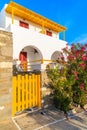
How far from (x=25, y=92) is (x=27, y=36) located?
8335 mm

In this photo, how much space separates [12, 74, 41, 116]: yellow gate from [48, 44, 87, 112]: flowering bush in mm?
778

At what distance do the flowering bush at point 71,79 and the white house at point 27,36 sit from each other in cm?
544

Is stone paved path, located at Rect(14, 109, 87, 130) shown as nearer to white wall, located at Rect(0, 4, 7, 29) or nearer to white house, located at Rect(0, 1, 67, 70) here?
white house, located at Rect(0, 1, 67, 70)

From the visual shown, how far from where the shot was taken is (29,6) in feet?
53.7

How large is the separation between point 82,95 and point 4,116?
11.6ft

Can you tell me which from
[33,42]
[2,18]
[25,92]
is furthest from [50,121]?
[2,18]

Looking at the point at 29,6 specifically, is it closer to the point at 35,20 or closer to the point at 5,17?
the point at 35,20

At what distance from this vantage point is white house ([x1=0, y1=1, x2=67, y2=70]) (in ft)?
41.0

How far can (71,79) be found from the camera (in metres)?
6.43

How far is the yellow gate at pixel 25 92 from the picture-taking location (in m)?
5.49

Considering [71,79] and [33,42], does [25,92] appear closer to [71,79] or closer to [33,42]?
[71,79]

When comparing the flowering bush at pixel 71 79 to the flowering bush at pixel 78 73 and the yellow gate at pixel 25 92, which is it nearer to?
the flowering bush at pixel 78 73

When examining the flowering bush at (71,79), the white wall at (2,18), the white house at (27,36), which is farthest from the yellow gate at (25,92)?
the white wall at (2,18)

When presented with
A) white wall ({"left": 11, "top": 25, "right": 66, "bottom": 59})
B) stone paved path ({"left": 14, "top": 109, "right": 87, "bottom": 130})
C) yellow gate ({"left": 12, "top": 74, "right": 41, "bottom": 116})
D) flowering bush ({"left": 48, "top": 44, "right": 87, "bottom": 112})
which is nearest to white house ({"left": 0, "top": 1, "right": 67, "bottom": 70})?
white wall ({"left": 11, "top": 25, "right": 66, "bottom": 59})
